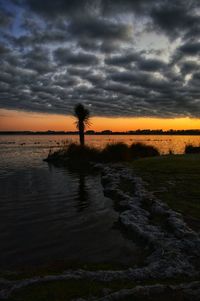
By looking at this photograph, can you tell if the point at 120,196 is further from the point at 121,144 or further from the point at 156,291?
the point at 121,144

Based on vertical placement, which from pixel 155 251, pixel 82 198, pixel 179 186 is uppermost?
pixel 179 186

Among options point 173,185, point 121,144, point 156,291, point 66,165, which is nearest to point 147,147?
point 121,144

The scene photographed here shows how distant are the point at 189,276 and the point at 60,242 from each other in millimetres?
3592

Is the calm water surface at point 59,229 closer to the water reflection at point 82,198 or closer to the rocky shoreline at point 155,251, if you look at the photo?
the water reflection at point 82,198

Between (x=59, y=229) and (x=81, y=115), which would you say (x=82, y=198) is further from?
(x=81, y=115)

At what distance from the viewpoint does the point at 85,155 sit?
31.1 meters

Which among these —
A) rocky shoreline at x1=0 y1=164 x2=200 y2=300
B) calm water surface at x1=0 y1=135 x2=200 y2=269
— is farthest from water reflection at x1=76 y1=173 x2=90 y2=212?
rocky shoreline at x1=0 y1=164 x2=200 y2=300

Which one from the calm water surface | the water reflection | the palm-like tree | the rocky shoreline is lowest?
the water reflection

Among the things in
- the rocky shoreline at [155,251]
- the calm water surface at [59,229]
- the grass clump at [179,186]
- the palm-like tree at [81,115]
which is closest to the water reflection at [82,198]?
the calm water surface at [59,229]

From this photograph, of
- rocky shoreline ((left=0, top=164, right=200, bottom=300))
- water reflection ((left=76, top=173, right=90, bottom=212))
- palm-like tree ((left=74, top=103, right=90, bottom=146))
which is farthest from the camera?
palm-like tree ((left=74, top=103, right=90, bottom=146))

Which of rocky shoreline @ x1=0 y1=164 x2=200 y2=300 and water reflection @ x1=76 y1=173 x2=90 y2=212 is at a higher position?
rocky shoreline @ x1=0 y1=164 x2=200 y2=300

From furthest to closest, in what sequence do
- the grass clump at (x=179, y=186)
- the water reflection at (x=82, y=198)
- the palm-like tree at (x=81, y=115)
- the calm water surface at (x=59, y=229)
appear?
the palm-like tree at (x=81, y=115) < the water reflection at (x=82, y=198) < the grass clump at (x=179, y=186) < the calm water surface at (x=59, y=229)

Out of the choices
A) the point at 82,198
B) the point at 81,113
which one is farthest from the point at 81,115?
the point at 82,198

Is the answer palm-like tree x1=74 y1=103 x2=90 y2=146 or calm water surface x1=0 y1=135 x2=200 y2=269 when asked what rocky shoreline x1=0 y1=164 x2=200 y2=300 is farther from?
palm-like tree x1=74 y1=103 x2=90 y2=146
